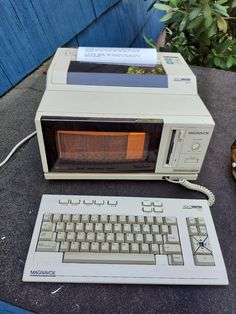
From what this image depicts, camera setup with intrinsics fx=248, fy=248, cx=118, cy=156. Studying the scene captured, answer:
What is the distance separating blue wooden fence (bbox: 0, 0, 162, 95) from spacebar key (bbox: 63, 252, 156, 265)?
747 millimetres

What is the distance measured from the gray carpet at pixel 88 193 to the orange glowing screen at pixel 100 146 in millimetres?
84

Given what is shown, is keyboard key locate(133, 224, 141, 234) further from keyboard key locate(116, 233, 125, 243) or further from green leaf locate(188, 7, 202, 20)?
green leaf locate(188, 7, 202, 20)

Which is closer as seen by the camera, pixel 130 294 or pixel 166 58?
pixel 130 294

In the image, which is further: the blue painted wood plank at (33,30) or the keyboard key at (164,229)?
the blue painted wood plank at (33,30)

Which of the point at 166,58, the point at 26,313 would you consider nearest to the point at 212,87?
the point at 166,58

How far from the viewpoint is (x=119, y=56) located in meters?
0.68

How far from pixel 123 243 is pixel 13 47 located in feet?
2.80

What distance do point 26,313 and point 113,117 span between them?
1.32 feet

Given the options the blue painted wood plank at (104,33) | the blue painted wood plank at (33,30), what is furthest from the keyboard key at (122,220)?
the blue painted wood plank at (104,33)

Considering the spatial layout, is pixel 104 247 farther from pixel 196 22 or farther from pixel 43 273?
pixel 196 22

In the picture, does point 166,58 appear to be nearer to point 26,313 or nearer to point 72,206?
point 72,206

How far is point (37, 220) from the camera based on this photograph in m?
0.52

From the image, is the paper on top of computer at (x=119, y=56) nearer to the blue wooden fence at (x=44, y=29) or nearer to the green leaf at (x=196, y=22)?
the blue wooden fence at (x=44, y=29)

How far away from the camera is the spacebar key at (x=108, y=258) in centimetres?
47
